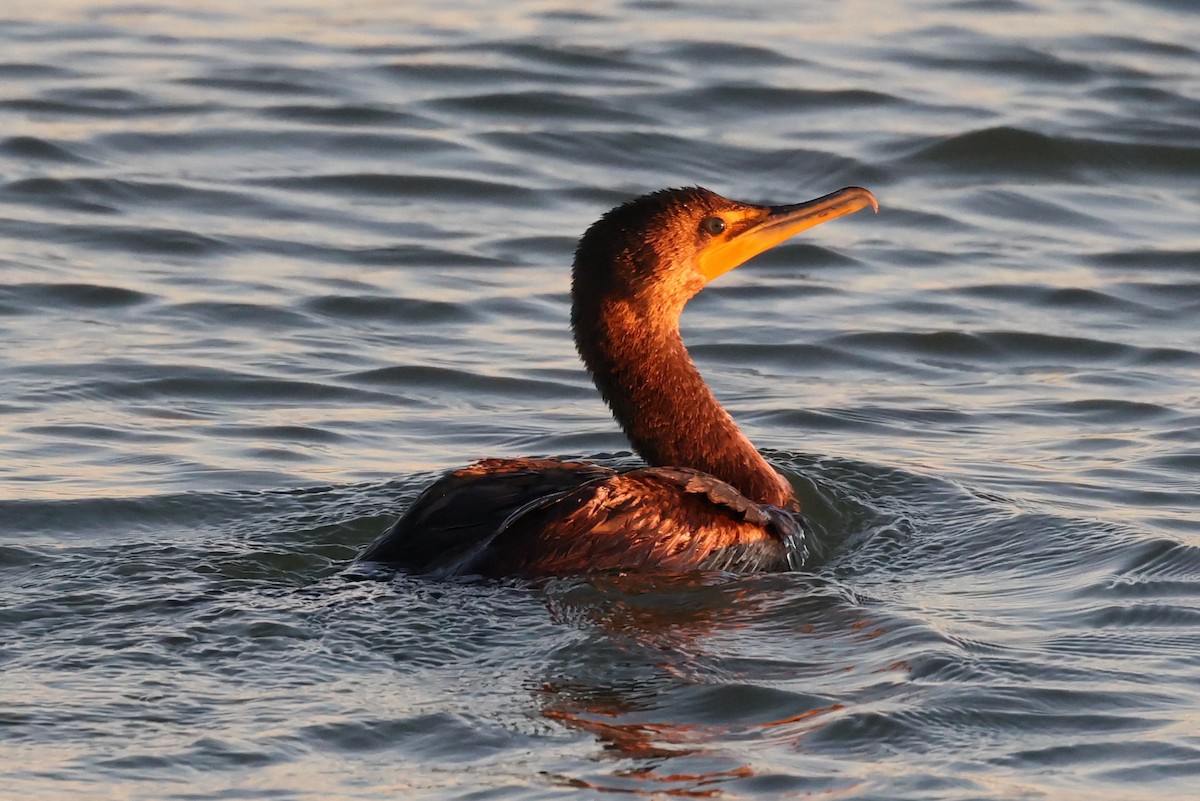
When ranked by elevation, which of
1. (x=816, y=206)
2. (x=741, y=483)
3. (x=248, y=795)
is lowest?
(x=248, y=795)

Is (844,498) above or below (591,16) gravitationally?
below

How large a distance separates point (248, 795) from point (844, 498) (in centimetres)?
372

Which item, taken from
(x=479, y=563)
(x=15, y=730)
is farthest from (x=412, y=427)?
(x=15, y=730)

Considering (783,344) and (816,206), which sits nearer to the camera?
(816,206)

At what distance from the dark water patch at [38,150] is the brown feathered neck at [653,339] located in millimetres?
6489

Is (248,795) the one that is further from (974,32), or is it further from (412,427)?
(974,32)

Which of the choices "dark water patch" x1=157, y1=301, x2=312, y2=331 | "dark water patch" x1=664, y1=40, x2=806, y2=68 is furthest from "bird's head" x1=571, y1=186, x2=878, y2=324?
"dark water patch" x1=664, y1=40, x2=806, y2=68

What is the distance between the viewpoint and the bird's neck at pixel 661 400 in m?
7.69

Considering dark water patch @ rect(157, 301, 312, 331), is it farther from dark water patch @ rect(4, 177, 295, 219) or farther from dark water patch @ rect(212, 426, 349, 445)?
dark water patch @ rect(4, 177, 295, 219)

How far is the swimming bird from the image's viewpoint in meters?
6.73

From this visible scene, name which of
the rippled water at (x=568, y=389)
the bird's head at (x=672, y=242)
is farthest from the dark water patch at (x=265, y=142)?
the bird's head at (x=672, y=242)

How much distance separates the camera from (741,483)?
7.81 meters

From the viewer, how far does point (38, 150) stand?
13.3 metres

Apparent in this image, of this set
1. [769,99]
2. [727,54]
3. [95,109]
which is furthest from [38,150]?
[727,54]
